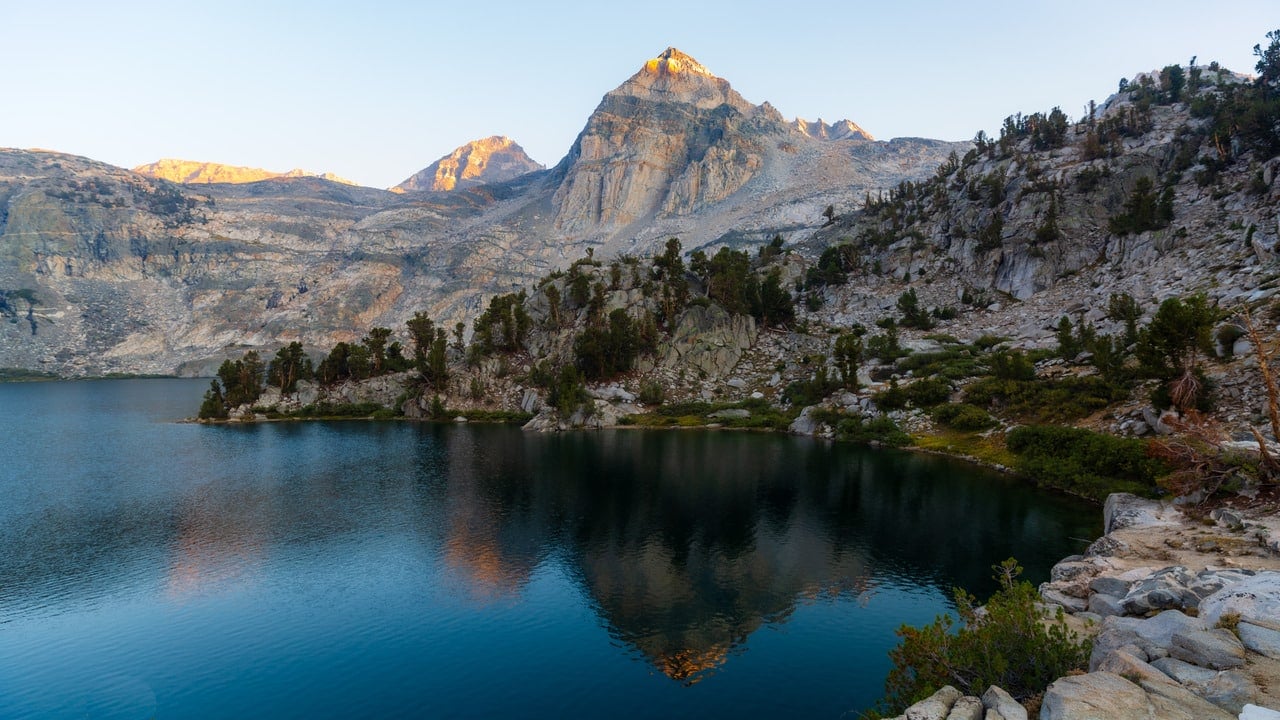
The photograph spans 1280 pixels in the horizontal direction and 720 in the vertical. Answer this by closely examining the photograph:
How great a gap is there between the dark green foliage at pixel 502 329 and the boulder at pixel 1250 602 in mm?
133991

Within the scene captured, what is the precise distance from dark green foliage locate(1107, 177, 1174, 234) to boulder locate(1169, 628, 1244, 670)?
13304 centimetres

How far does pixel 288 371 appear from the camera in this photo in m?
147

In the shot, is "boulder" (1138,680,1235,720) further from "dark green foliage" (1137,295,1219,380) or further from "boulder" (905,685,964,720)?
"dark green foliage" (1137,295,1219,380)

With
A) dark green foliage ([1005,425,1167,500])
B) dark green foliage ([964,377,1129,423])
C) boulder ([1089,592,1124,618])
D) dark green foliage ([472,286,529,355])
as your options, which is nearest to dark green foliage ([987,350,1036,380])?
dark green foliage ([964,377,1129,423])

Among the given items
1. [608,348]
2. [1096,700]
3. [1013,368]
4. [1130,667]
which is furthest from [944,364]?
[1096,700]

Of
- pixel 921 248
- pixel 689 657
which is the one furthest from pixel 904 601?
pixel 921 248

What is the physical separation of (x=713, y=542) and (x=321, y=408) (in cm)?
11649

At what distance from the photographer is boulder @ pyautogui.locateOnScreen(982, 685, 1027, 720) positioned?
51.5 feet

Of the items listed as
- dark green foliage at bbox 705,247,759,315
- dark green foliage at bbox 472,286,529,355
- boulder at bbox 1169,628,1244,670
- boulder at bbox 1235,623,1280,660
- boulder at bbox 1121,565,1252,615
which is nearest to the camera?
boulder at bbox 1169,628,1244,670

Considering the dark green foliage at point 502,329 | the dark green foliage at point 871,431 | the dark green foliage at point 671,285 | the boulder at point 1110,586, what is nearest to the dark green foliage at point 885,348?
the dark green foliage at point 871,431

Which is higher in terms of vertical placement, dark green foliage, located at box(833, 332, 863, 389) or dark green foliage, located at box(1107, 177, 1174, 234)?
dark green foliage, located at box(1107, 177, 1174, 234)

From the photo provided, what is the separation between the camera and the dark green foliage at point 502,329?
14625 cm

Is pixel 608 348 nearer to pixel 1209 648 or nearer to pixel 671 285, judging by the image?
pixel 671 285

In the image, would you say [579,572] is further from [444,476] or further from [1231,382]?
[1231,382]
